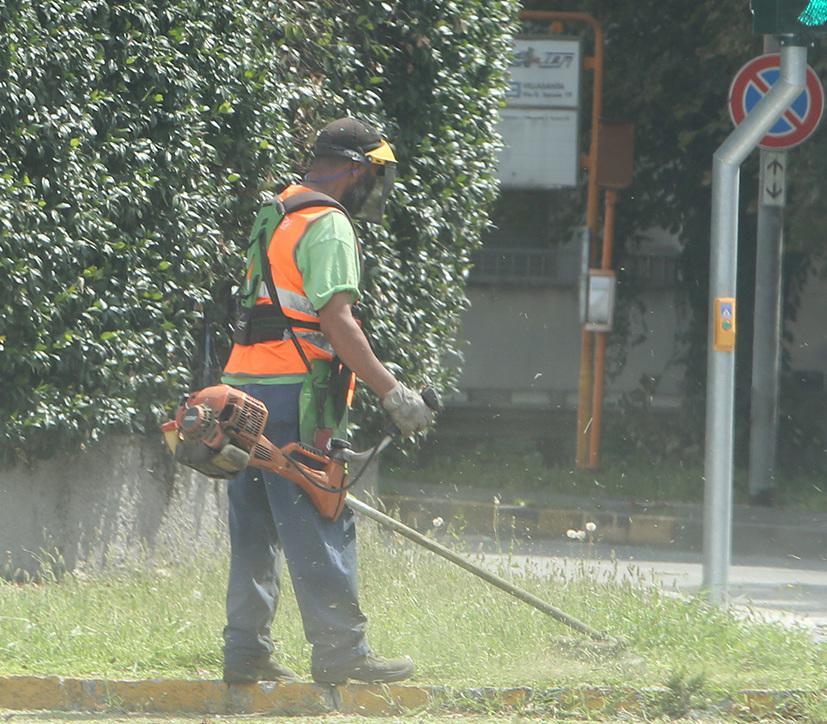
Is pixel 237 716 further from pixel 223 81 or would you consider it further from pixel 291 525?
pixel 223 81

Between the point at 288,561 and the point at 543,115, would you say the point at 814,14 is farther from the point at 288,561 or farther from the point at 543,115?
the point at 543,115

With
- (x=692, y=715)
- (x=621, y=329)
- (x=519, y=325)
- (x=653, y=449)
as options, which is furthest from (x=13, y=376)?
(x=519, y=325)

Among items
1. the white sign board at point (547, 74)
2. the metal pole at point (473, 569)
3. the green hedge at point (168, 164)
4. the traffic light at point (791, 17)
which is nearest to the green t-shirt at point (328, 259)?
the metal pole at point (473, 569)

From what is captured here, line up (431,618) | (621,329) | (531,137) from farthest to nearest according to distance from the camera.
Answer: (621,329) < (531,137) < (431,618)

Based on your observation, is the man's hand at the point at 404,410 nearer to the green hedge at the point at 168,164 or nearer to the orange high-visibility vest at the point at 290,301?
the orange high-visibility vest at the point at 290,301

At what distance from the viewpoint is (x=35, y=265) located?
22.5 ft

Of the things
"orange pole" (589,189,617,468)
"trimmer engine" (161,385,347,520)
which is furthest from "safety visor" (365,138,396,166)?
"orange pole" (589,189,617,468)

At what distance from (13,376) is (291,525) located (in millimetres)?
2115

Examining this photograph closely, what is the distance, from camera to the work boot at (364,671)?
18.3 ft

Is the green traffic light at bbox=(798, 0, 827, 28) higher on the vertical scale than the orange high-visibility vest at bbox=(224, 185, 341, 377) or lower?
higher

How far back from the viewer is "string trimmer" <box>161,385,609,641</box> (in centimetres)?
521

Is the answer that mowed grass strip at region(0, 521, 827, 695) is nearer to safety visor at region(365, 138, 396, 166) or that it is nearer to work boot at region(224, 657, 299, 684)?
work boot at region(224, 657, 299, 684)

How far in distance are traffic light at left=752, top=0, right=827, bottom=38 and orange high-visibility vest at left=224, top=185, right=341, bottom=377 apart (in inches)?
91.6

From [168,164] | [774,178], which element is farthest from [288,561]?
[774,178]
